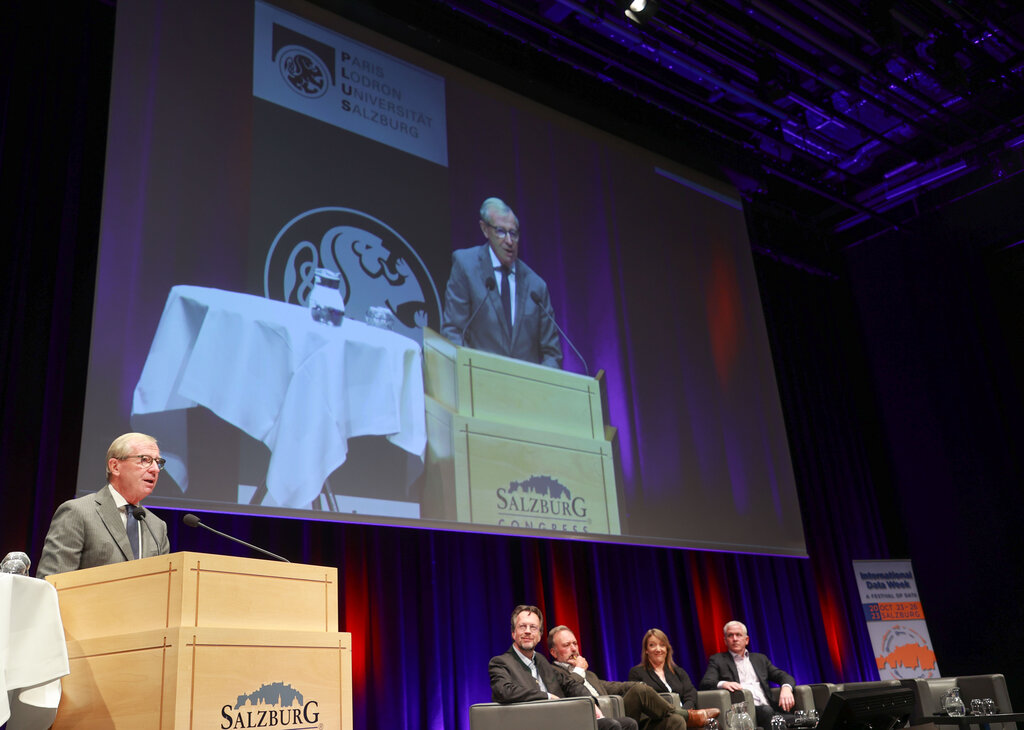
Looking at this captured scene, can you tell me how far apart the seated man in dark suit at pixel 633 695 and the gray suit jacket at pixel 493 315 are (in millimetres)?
1481

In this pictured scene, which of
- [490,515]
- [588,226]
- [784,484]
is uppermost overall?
[588,226]

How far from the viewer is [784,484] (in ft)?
20.4

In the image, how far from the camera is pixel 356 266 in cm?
440

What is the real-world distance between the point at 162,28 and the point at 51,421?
6.12 ft

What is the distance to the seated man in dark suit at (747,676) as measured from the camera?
503 centimetres

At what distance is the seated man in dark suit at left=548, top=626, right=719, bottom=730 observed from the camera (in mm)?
4293

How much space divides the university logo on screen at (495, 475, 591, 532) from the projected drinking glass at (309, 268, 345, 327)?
118cm

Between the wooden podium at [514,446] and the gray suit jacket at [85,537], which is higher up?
the wooden podium at [514,446]

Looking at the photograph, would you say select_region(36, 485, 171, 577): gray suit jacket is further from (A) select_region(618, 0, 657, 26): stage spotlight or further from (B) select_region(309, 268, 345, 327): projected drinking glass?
(A) select_region(618, 0, 657, 26): stage spotlight

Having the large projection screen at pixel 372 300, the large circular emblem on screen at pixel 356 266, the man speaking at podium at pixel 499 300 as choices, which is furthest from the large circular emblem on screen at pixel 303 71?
the man speaking at podium at pixel 499 300

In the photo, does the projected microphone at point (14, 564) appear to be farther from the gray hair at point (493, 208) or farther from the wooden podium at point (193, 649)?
the gray hair at point (493, 208)

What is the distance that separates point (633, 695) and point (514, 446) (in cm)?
132

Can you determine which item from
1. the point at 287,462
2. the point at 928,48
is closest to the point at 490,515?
the point at 287,462

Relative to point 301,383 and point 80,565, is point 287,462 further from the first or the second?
point 80,565
